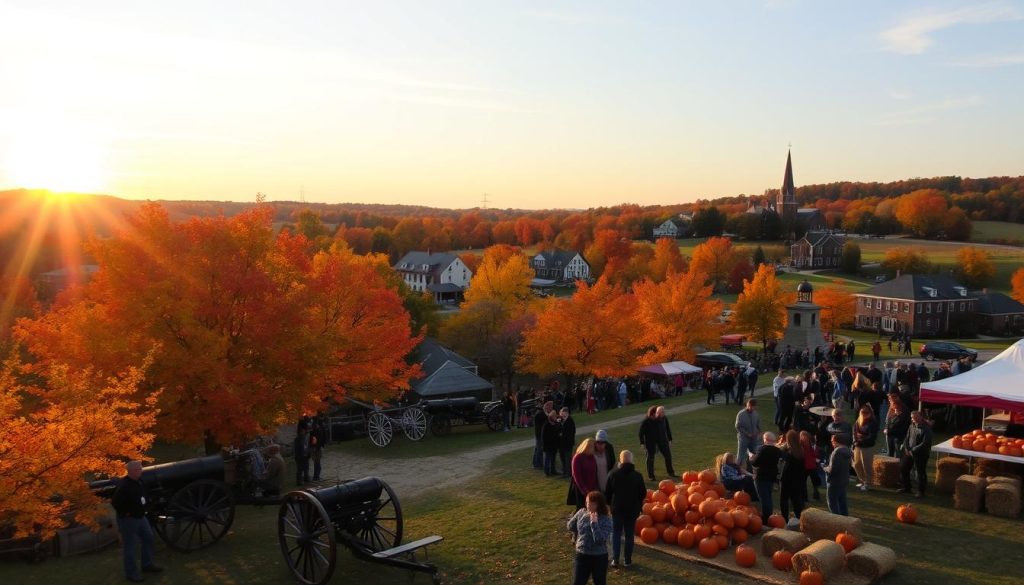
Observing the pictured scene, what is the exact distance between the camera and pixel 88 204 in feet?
330

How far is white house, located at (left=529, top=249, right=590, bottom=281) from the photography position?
4749 inches

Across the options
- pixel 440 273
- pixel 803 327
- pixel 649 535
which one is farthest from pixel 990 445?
pixel 440 273

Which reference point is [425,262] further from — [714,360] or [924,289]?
[714,360]

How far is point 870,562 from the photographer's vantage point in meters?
9.85

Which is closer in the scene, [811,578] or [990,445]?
[811,578]

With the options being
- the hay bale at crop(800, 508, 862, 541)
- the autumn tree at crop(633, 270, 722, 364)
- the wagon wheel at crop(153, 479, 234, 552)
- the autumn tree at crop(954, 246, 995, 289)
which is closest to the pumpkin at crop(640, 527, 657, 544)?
the hay bale at crop(800, 508, 862, 541)

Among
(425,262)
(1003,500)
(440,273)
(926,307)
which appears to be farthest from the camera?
(425,262)

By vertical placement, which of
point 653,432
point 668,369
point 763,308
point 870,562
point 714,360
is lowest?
point 714,360

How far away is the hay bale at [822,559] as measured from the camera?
9.59 meters

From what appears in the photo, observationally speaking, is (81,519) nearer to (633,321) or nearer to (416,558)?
(416,558)

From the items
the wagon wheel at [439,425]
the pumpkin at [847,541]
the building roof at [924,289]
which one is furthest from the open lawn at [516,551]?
the building roof at [924,289]

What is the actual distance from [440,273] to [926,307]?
201ft

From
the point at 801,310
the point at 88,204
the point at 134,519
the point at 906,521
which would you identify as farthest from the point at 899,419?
the point at 88,204

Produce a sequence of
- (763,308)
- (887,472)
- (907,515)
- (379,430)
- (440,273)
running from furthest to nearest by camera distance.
Result: (440,273) < (763,308) < (379,430) < (887,472) < (907,515)
